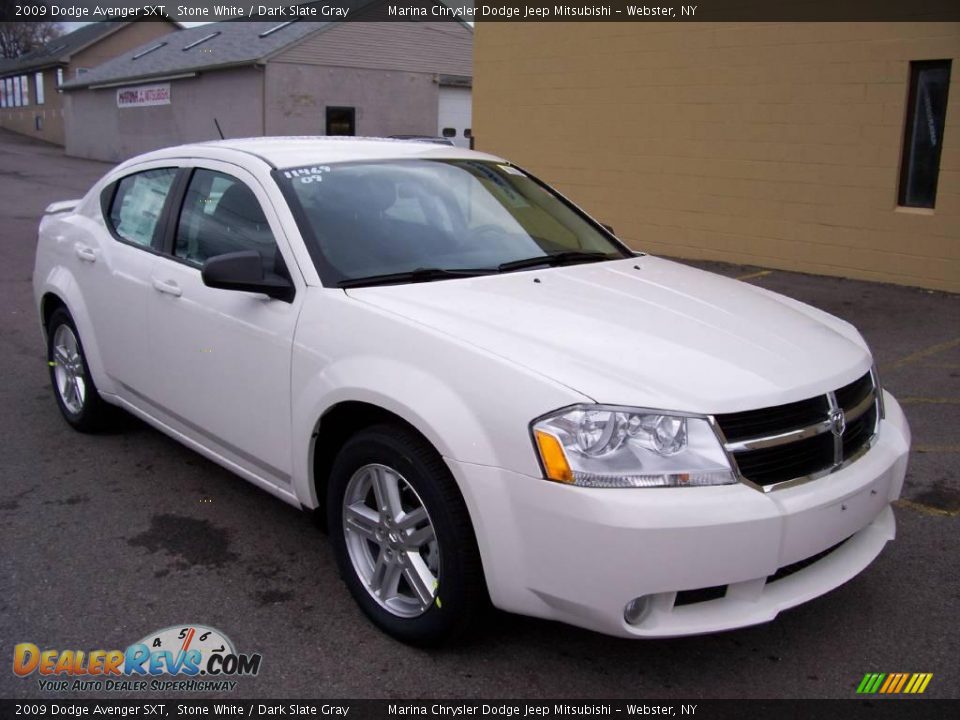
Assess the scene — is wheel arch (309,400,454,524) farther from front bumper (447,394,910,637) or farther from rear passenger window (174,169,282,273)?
rear passenger window (174,169,282,273)

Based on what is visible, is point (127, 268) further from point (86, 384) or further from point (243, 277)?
point (243, 277)

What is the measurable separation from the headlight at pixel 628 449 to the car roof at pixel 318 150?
2006 mm

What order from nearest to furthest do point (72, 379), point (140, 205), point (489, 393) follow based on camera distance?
point (489, 393)
point (140, 205)
point (72, 379)

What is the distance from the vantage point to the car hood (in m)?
2.88

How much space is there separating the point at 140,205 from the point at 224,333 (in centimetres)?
143

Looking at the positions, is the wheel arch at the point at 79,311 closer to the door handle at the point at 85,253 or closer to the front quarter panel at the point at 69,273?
the front quarter panel at the point at 69,273

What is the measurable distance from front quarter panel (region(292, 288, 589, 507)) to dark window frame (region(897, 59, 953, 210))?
28.4 ft

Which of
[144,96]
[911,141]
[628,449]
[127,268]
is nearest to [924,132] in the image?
[911,141]

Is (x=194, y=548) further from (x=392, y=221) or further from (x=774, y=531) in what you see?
(x=774, y=531)

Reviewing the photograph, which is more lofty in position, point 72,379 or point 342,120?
point 342,120

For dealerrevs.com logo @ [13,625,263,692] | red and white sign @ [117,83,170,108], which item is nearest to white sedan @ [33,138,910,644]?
dealerrevs.com logo @ [13,625,263,692]

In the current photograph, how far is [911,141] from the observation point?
10305mm

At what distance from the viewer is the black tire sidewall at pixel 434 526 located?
2.99 meters

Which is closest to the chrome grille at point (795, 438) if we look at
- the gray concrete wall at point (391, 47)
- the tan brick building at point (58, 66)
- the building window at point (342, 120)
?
the gray concrete wall at point (391, 47)
